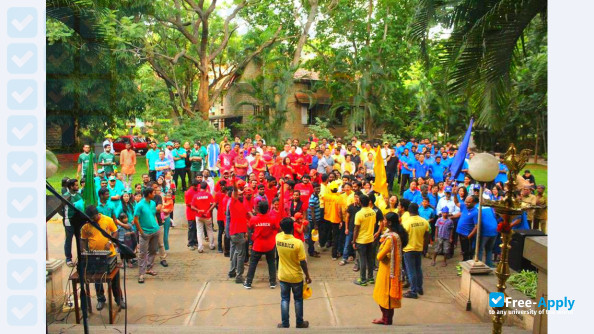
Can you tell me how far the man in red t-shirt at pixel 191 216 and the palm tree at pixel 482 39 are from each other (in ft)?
18.3

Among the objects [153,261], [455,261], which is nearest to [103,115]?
[153,261]

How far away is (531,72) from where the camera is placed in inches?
→ 860

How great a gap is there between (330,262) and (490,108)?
4.70 meters

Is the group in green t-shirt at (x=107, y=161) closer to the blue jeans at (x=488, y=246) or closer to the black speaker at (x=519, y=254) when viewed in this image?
the blue jeans at (x=488, y=246)

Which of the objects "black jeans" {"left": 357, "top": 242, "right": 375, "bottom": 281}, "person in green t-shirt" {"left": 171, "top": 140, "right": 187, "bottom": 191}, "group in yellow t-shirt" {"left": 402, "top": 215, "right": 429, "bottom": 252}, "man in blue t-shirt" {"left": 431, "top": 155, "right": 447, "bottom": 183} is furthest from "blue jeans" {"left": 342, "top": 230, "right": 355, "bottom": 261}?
"person in green t-shirt" {"left": 171, "top": 140, "right": 187, "bottom": 191}

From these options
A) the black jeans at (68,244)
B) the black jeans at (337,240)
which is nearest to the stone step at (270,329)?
the black jeans at (68,244)

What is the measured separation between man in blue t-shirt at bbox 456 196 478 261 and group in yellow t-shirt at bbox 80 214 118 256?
6.50 metres

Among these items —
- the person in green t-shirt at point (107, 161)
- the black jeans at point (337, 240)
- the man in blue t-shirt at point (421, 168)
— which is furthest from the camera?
the man in blue t-shirt at point (421, 168)

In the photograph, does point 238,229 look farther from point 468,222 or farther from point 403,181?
point 403,181

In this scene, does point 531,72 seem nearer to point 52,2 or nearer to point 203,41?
point 203,41

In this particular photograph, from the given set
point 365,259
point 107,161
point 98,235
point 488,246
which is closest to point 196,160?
point 107,161

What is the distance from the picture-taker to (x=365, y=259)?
8.99 m

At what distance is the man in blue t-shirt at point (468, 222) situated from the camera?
960 centimetres

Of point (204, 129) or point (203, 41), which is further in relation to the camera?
point (203, 41)
